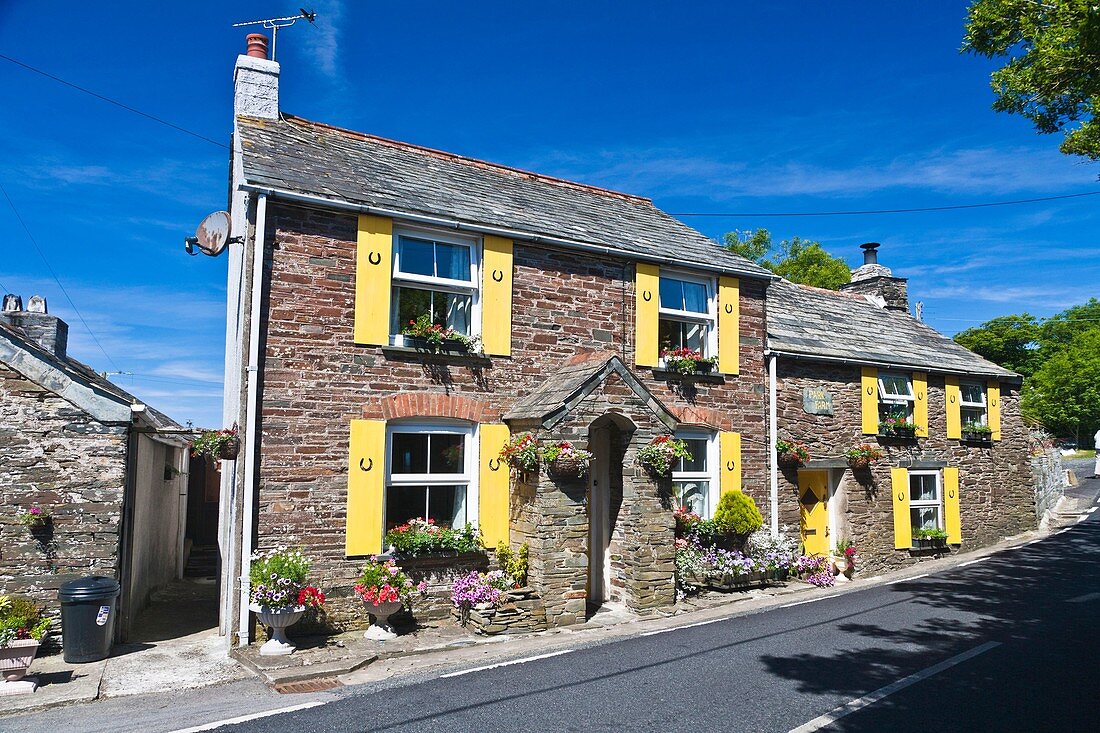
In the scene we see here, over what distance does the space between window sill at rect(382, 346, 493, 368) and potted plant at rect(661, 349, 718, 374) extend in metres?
3.54

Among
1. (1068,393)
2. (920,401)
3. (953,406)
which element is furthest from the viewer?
(1068,393)

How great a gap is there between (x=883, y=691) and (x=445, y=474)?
6.21 m

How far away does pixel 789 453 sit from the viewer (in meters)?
14.5

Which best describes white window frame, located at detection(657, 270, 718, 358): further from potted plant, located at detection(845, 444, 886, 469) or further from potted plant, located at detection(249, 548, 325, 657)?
potted plant, located at detection(249, 548, 325, 657)

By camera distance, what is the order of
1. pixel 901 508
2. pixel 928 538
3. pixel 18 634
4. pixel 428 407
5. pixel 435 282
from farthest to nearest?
pixel 928 538
pixel 901 508
pixel 435 282
pixel 428 407
pixel 18 634

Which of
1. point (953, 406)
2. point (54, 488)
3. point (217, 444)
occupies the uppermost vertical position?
point (953, 406)

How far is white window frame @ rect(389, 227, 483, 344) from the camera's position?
10953 mm

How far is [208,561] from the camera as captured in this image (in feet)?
63.3

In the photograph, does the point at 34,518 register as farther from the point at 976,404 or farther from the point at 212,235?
the point at 976,404

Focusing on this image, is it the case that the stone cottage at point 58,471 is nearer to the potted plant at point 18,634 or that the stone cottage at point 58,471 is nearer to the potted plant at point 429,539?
the potted plant at point 18,634

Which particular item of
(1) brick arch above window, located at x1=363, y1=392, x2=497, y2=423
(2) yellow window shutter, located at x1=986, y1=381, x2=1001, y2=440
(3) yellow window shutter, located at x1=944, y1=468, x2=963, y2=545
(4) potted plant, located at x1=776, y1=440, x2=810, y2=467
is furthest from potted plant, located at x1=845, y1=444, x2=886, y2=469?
(1) brick arch above window, located at x1=363, y1=392, x2=497, y2=423

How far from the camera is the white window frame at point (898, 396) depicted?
55.3ft

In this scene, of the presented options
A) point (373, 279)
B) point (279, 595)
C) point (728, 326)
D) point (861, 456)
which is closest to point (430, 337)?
point (373, 279)

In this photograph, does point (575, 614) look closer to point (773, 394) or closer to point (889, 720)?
point (889, 720)
